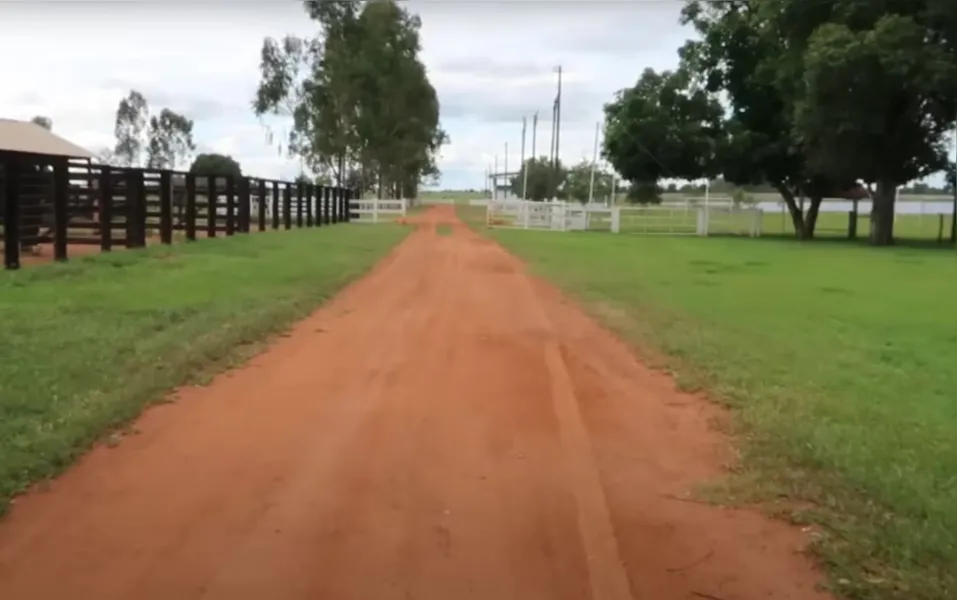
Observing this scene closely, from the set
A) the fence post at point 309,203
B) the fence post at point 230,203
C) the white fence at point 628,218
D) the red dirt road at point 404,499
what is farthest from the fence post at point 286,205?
the red dirt road at point 404,499

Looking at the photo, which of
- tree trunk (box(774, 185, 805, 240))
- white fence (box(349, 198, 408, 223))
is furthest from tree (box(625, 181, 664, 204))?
white fence (box(349, 198, 408, 223))

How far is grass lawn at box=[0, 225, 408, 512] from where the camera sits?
6453 mm

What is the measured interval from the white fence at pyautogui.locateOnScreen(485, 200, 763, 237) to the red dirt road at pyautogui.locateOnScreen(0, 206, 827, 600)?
36723 mm

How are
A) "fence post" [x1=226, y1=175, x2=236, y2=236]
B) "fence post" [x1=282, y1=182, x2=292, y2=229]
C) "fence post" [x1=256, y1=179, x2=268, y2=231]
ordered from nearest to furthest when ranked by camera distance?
"fence post" [x1=226, y1=175, x2=236, y2=236], "fence post" [x1=256, y1=179, x2=268, y2=231], "fence post" [x1=282, y1=182, x2=292, y2=229]

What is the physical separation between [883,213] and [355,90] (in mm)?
29388

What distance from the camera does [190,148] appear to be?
64.5 meters

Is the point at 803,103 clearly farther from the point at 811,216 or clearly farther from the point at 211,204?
the point at 211,204

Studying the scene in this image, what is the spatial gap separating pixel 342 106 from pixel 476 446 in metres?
53.8

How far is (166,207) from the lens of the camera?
22766 millimetres

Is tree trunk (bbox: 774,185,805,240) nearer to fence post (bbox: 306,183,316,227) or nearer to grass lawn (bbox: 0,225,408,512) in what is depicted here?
fence post (bbox: 306,183,316,227)

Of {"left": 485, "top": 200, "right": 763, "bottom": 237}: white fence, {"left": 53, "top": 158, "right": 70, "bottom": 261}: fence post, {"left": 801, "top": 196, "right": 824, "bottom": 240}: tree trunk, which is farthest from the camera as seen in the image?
{"left": 485, "top": 200, "right": 763, "bottom": 237}: white fence

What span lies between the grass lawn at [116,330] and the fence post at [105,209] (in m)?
0.45

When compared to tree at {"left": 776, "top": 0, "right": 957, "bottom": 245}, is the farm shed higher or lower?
lower

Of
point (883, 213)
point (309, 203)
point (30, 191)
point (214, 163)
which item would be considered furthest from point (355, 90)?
point (30, 191)
